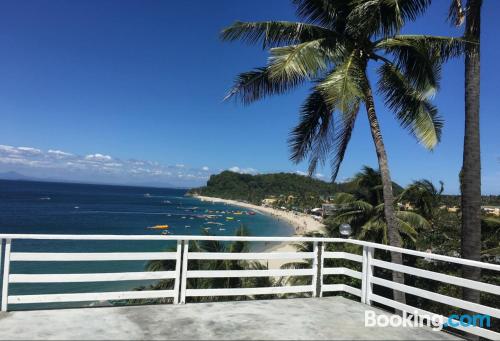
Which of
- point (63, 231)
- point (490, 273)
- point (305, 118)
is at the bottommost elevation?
point (63, 231)

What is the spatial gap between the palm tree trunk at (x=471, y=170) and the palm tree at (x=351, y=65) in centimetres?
67

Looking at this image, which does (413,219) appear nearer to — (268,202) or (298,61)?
(298,61)

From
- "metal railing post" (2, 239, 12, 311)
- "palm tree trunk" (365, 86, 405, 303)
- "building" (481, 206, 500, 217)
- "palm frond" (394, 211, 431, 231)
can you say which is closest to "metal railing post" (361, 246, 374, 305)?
"palm tree trunk" (365, 86, 405, 303)

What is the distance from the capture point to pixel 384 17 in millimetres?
8156

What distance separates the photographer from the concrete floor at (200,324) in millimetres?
3859

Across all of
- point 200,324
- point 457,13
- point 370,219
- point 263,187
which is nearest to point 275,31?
point 457,13

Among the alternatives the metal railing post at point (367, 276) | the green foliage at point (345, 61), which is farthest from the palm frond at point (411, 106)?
the metal railing post at point (367, 276)

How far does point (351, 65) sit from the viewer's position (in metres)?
7.64

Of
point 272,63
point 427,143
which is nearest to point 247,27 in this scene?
point 272,63

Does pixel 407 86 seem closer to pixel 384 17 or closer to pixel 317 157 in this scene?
pixel 384 17

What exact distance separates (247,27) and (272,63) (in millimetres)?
1288

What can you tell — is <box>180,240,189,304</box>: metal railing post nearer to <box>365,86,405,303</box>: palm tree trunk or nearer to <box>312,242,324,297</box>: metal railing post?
<box>312,242,324,297</box>: metal railing post

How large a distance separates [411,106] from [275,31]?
132 inches

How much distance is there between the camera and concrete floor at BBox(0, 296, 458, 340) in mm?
3859
